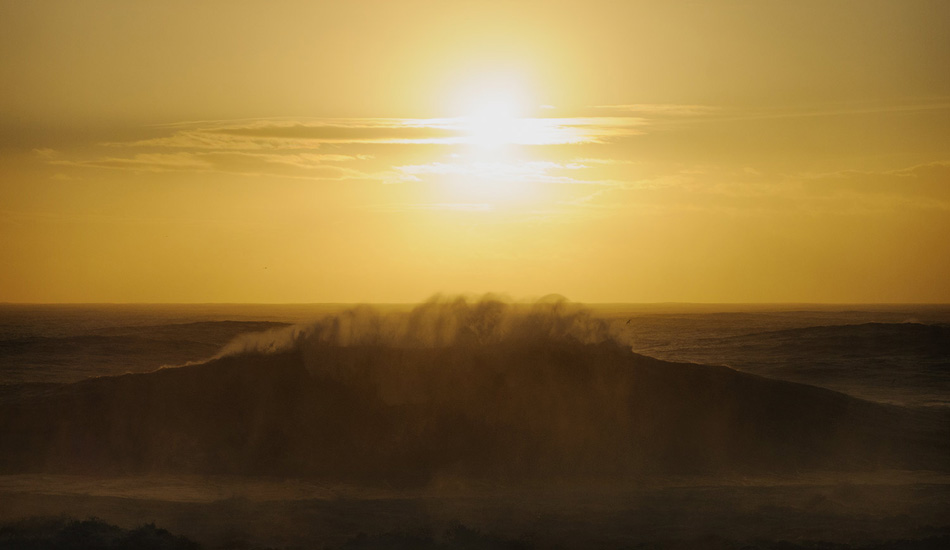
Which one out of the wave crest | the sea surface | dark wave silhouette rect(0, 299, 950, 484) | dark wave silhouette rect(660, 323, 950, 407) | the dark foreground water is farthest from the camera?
the sea surface

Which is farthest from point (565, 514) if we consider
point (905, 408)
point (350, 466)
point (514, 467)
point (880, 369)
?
point (880, 369)

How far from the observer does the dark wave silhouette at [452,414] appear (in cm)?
1045

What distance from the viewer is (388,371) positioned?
39.8 feet

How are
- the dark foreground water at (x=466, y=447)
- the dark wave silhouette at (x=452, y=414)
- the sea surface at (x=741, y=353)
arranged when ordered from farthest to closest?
the sea surface at (x=741, y=353) → the dark wave silhouette at (x=452, y=414) → the dark foreground water at (x=466, y=447)

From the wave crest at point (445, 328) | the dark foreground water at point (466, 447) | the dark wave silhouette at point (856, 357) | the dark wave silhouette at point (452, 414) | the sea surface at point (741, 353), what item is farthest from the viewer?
the sea surface at point (741, 353)

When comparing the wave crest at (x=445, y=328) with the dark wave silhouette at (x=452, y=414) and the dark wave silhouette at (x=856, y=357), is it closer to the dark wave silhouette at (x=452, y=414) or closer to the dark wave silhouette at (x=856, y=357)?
the dark wave silhouette at (x=452, y=414)

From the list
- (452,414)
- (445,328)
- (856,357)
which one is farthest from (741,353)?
(452,414)

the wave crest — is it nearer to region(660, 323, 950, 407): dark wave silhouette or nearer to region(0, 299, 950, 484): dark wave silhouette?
region(0, 299, 950, 484): dark wave silhouette

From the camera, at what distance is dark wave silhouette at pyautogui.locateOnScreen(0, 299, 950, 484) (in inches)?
412

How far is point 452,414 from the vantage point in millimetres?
11180

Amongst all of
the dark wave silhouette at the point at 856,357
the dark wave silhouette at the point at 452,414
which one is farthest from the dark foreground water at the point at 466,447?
the dark wave silhouette at the point at 856,357

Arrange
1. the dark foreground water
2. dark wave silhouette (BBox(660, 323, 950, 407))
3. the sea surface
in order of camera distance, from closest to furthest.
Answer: the dark foreground water → dark wave silhouette (BBox(660, 323, 950, 407)) → the sea surface

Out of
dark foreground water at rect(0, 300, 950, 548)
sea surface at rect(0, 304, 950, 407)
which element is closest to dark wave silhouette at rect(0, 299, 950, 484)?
dark foreground water at rect(0, 300, 950, 548)

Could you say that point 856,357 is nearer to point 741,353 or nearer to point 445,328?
point 741,353
